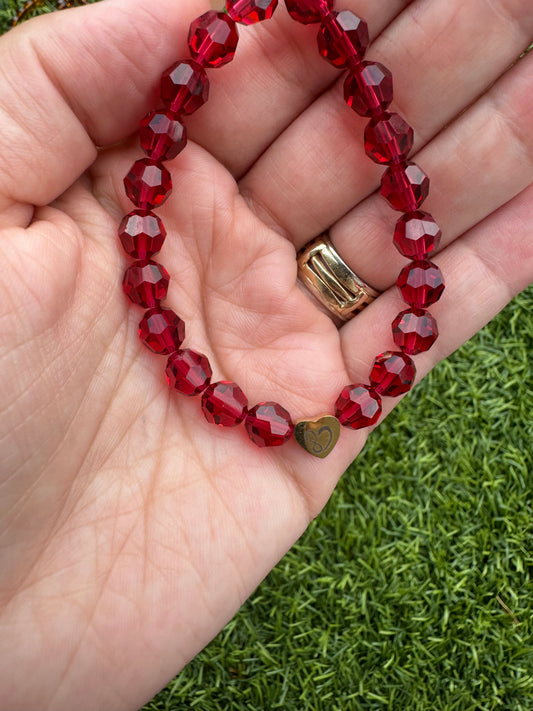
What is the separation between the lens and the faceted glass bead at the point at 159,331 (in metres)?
1.87

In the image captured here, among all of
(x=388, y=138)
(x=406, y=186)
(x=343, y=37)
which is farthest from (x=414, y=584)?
(x=343, y=37)

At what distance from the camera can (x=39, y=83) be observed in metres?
1.71

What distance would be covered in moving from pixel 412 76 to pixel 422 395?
1205 mm

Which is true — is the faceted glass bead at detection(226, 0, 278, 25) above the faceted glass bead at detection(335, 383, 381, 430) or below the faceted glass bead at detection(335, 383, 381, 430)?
above

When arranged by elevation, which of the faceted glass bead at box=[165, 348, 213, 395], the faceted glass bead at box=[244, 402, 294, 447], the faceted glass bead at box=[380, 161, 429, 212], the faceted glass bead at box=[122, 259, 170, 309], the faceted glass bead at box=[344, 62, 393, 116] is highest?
the faceted glass bead at box=[344, 62, 393, 116]

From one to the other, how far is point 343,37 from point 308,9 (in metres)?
0.12

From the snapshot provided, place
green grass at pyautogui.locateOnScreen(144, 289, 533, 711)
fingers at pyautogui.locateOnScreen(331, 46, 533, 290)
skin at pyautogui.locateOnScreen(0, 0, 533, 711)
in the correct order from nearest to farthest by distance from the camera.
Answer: skin at pyautogui.locateOnScreen(0, 0, 533, 711), fingers at pyautogui.locateOnScreen(331, 46, 533, 290), green grass at pyautogui.locateOnScreen(144, 289, 533, 711)

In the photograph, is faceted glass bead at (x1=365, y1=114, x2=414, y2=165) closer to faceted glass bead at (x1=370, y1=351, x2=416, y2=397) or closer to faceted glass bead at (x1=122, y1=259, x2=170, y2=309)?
faceted glass bead at (x1=370, y1=351, x2=416, y2=397)

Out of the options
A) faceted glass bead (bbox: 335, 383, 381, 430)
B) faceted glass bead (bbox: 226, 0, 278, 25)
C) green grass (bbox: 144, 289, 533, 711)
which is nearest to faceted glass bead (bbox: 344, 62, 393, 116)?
faceted glass bead (bbox: 226, 0, 278, 25)

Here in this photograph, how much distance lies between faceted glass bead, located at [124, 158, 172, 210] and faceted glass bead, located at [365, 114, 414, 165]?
55cm

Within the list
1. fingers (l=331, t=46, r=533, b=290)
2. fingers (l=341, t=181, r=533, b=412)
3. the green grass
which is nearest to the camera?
fingers (l=331, t=46, r=533, b=290)

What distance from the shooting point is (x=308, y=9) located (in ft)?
6.05

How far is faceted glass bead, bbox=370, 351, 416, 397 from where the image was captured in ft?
6.63

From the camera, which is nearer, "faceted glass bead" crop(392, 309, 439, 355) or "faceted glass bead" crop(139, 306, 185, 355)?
"faceted glass bead" crop(139, 306, 185, 355)
